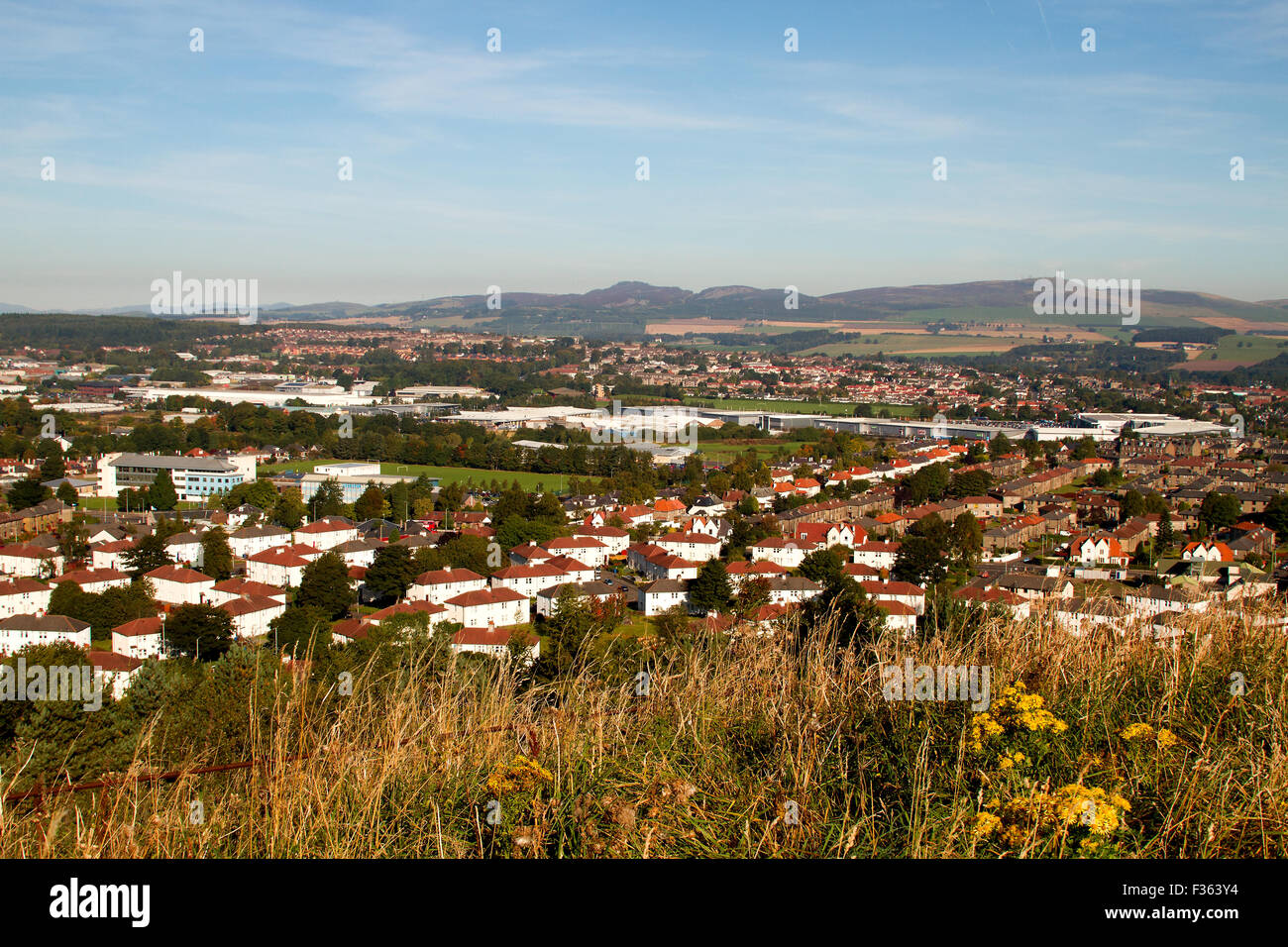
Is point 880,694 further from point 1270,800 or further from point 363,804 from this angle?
point 363,804

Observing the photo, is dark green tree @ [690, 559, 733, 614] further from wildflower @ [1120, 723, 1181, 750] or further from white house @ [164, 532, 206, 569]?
wildflower @ [1120, 723, 1181, 750]

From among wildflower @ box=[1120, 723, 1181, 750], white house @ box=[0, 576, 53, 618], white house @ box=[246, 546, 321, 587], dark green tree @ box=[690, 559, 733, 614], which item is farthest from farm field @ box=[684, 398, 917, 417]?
wildflower @ box=[1120, 723, 1181, 750]

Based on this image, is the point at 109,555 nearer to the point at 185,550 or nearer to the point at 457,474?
the point at 185,550

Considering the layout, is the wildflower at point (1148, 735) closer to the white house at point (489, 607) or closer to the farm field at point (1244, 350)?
the white house at point (489, 607)

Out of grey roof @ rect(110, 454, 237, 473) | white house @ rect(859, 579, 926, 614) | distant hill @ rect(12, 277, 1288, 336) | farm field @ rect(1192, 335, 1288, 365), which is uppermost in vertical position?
distant hill @ rect(12, 277, 1288, 336)
